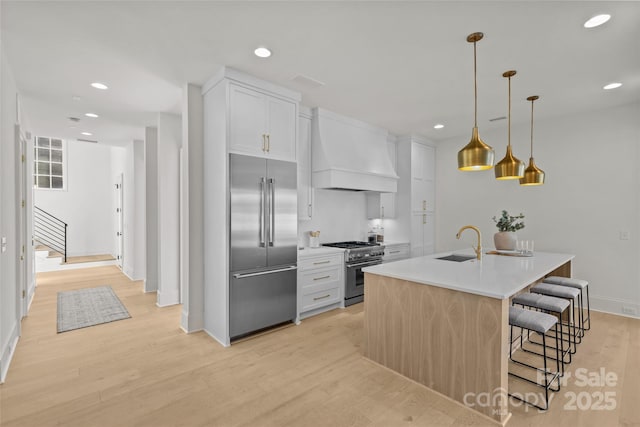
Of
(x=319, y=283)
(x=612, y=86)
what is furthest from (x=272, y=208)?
(x=612, y=86)

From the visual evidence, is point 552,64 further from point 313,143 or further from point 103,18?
point 103,18

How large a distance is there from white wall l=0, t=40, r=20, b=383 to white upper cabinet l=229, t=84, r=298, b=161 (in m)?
1.96

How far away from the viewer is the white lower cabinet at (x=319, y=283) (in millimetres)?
3900

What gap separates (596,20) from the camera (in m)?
2.29

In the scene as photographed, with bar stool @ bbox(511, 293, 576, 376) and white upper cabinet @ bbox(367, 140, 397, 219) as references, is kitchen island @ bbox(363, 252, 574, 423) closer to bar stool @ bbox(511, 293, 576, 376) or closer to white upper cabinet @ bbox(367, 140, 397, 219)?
bar stool @ bbox(511, 293, 576, 376)

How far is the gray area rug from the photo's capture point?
3.83 metres

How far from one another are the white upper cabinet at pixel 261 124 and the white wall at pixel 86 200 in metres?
7.54

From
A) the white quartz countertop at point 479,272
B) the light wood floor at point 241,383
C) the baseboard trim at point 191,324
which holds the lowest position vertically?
the light wood floor at point 241,383

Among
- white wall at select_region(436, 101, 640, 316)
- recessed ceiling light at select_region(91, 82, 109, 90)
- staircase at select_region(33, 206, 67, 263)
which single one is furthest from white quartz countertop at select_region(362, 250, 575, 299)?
staircase at select_region(33, 206, 67, 263)

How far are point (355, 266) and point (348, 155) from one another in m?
1.69

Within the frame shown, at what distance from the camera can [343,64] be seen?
2.99m

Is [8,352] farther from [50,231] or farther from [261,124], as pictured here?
[50,231]

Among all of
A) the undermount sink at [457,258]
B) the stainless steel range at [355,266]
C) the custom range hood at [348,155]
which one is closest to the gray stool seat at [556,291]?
the undermount sink at [457,258]

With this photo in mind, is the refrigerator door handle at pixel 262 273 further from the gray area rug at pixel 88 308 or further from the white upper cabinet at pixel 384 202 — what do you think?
the white upper cabinet at pixel 384 202
